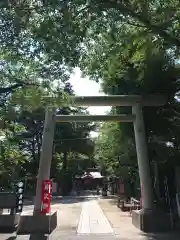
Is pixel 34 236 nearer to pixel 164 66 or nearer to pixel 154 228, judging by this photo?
pixel 154 228

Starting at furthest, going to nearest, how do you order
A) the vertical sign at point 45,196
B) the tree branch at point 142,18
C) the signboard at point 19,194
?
the signboard at point 19,194, the vertical sign at point 45,196, the tree branch at point 142,18

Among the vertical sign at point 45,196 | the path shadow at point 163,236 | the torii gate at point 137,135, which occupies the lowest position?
the path shadow at point 163,236

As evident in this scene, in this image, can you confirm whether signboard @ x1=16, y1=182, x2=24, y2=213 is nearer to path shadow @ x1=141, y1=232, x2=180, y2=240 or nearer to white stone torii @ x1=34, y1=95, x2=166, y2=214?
white stone torii @ x1=34, y1=95, x2=166, y2=214

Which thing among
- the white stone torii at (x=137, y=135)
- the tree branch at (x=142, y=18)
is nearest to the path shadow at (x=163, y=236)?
the white stone torii at (x=137, y=135)

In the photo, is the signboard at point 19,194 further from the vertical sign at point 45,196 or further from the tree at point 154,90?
the tree at point 154,90

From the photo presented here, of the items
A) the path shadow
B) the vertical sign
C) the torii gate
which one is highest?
the torii gate

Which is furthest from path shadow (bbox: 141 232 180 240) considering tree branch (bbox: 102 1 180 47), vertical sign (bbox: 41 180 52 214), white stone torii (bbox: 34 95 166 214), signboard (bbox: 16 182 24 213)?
tree branch (bbox: 102 1 180 47)

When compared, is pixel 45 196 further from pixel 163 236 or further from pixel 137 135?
pixel 163 236

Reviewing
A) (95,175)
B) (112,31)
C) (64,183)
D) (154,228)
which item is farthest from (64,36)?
(95,175)

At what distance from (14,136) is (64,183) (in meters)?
35.5

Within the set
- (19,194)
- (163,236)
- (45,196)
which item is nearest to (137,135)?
(163,236)

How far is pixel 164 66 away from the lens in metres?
12.2

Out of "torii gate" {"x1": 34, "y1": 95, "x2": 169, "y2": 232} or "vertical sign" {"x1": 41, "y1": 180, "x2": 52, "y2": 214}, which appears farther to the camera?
"torii gate" {"x1": 34, "y1": 95, "x2": 169, "y2": 232}

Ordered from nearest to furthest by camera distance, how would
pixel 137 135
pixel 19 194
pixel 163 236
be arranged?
pixel 163 236, pixel 19 194, pixel 137 135
